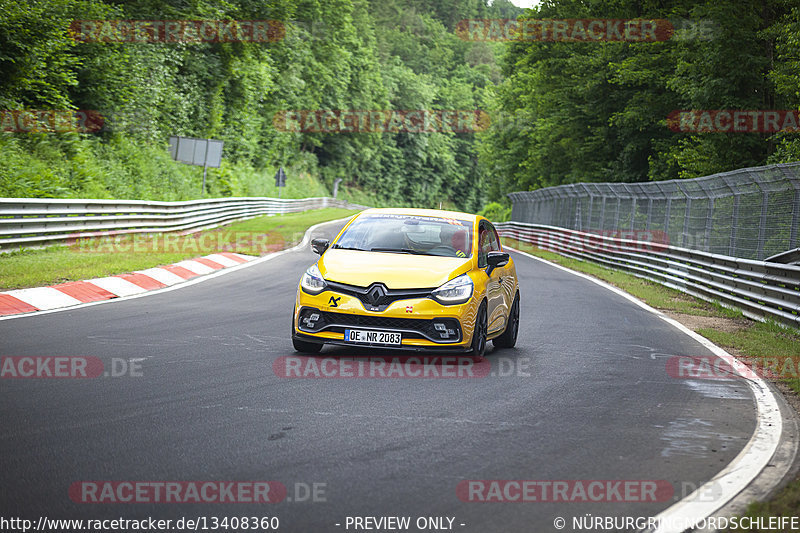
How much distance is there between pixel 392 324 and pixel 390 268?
0.65 m

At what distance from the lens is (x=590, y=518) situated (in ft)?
15.0

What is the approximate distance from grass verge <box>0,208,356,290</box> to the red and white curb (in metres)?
0.26

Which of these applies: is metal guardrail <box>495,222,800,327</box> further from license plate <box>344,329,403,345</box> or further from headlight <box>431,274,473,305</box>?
license plate <box>344,329,403,345</box>

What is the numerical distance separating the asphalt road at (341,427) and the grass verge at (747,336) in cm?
51

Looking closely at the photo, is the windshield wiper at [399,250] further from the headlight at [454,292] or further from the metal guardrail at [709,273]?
the metal guardrail at [709,273]

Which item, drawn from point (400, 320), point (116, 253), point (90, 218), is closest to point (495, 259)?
point (400, 320)

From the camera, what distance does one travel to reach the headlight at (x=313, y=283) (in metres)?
9.20

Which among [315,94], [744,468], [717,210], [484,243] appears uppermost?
[315,94]

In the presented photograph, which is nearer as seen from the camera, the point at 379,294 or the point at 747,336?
the point at 379,294

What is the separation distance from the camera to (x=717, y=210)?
742 inches

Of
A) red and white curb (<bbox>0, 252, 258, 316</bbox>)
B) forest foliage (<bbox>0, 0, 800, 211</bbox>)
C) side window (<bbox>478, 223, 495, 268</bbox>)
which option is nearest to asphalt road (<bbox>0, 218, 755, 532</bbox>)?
side window (<bbox>478, 223, 495, 268</bbox>)

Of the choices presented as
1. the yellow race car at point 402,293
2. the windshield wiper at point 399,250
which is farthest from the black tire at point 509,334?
the windshield wiper at point 399,250

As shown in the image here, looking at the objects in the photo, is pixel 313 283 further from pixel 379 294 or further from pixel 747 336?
pixel 747 336

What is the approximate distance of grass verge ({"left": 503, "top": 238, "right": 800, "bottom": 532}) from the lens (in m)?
4.83
